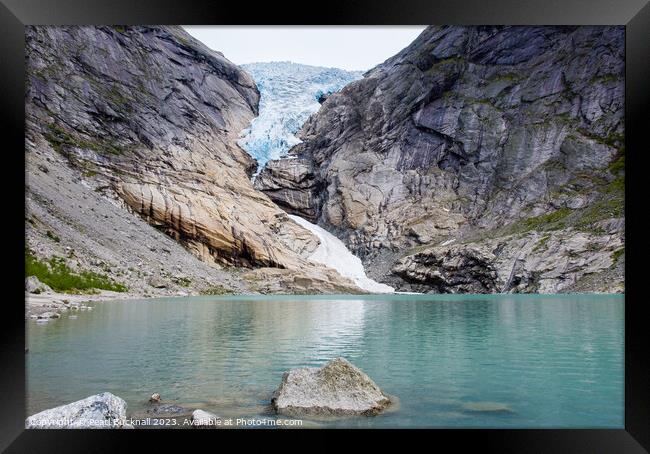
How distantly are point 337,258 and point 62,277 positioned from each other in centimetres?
4722

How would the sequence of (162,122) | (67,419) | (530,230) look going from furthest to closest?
(162,122)
(530,230)
(67,419)

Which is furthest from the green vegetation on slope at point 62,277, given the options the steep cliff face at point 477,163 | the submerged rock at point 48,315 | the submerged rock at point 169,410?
the steep cliff face at point 477,163

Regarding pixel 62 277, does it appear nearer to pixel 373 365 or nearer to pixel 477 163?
pixel 373 365

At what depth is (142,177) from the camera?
199 ft

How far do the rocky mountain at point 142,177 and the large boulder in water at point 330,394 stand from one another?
95.9ft

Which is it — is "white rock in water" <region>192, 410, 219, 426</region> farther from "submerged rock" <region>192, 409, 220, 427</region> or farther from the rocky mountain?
the rocky mountain

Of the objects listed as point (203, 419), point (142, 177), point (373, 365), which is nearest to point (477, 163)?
point (142, 177)

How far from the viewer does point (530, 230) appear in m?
59.4

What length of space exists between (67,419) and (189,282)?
40.8 m

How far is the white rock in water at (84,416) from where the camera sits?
248 inches
